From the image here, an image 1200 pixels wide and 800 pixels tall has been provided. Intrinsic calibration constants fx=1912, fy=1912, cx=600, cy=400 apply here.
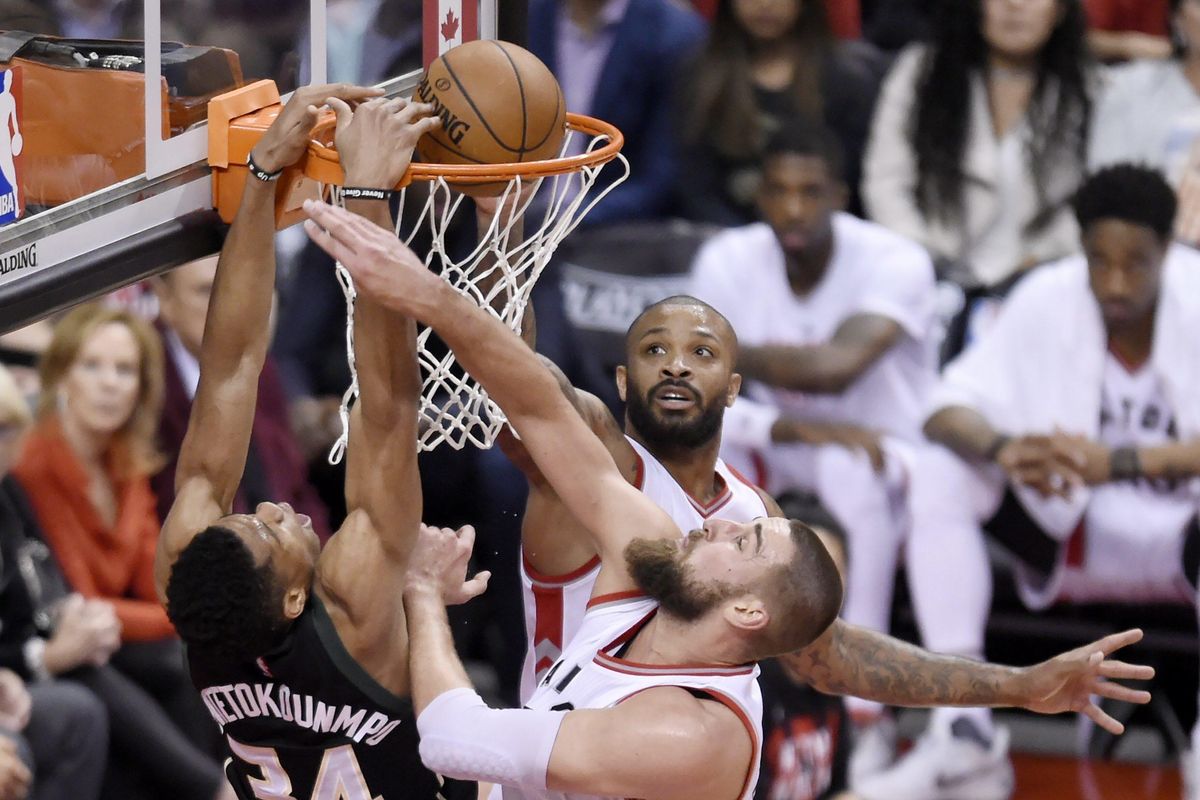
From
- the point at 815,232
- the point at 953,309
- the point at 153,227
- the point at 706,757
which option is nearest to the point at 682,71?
the point at 815,232

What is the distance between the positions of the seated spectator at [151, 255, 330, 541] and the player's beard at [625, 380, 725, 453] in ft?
5.35

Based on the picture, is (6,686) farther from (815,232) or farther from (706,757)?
(815,232)

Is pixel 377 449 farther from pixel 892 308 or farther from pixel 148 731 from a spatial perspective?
pixel 892 308

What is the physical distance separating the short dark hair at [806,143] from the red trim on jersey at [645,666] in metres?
2.85

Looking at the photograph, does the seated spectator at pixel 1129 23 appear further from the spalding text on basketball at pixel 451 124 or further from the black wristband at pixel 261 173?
the black wristband at pixel 261 173

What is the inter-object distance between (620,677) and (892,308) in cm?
289

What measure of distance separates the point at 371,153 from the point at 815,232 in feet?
9.28

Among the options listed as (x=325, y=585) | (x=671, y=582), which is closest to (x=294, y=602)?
(x=325, y=585)

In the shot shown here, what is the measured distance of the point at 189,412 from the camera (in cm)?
533

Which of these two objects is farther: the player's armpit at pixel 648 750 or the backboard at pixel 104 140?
the backboard at pixel 104 140

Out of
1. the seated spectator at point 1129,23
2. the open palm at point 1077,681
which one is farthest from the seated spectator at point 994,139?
the open palm at point 1077,681

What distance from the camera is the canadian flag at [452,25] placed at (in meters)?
4.20

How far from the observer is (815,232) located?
598cm

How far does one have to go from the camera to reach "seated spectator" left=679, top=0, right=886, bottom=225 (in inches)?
240
